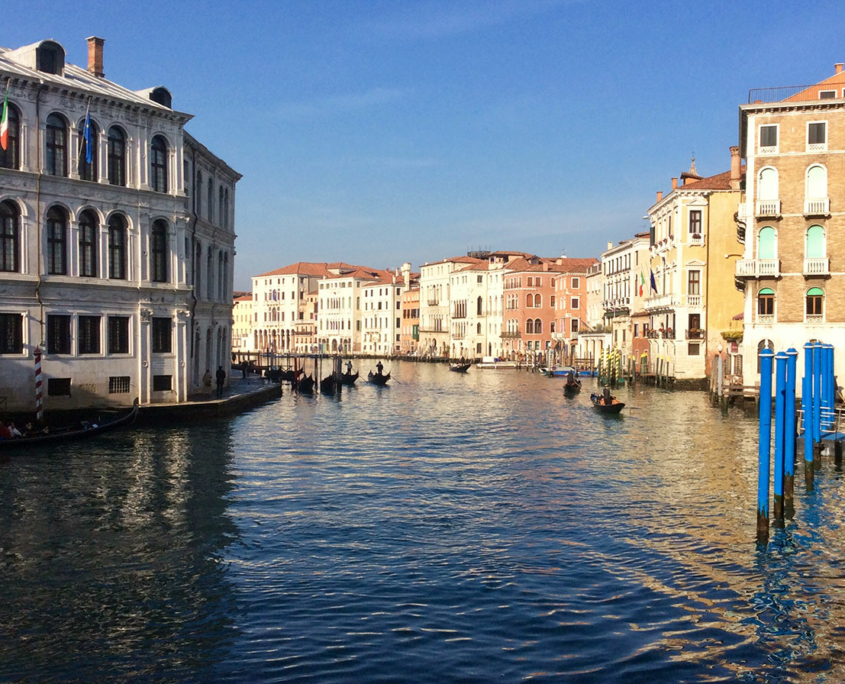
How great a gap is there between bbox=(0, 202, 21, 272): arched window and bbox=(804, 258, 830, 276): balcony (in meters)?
25.4

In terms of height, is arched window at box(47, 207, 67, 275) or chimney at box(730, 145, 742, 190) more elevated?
chimney at box(730, 145, 742, 190)

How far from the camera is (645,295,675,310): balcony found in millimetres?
46312

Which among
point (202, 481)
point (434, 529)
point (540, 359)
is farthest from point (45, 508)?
point (540, 359)

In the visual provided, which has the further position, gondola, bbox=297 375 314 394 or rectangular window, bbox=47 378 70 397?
gondola, bbox=297 375 314 394

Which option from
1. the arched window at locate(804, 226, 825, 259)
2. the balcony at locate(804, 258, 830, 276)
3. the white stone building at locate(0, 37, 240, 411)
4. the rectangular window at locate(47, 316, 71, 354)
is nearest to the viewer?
the white stone building at locate(0, 37, 240, 411)

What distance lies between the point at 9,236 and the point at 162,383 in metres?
5.96

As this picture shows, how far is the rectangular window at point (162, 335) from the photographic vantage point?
26.3m

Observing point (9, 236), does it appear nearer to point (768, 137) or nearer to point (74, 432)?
point (74, 432)

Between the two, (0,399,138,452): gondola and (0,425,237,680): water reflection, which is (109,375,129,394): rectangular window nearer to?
(0,399,138,452): gondola

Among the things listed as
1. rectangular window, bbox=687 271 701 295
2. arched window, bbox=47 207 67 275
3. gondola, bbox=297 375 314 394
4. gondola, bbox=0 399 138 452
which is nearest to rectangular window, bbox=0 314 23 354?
arched window, bbox=47 207 67 275

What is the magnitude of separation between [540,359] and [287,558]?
7089 cm

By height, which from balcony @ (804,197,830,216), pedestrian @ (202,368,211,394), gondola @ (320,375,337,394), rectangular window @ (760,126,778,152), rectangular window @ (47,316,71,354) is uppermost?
rectangular window @ (760,126,778,152)

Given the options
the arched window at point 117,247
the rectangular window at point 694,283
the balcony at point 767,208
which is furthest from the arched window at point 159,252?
the rectangular window at point 694,283

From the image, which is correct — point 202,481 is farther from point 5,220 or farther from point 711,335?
point 711,335
